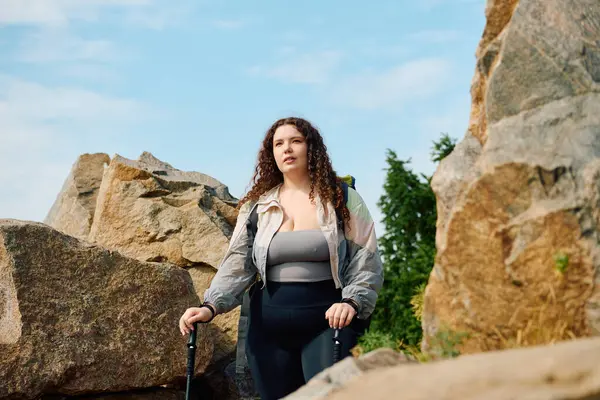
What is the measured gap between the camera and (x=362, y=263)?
533cm

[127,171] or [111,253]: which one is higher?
[127,171]

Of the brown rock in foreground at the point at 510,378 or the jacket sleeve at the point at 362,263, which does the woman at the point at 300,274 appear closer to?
the jacket sleeve at the point at 362,263

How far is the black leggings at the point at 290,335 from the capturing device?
520 cm

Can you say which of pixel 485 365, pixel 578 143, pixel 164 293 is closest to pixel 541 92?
pixel 578 143

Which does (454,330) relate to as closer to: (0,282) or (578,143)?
(578,143)

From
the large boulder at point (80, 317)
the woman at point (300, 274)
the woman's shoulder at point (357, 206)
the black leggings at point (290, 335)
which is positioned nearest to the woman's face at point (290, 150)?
the woman at point (300, 274)

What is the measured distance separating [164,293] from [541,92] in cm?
513

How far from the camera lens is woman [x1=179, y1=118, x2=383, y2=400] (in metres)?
5.23

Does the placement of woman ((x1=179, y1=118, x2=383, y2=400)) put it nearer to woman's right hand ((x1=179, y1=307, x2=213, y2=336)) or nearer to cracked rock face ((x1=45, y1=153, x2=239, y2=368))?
woman's right hand ((x1=179, y1=307, x2=213, y2=336))

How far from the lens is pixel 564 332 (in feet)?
12.3

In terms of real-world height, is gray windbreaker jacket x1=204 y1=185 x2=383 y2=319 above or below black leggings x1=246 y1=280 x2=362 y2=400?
above

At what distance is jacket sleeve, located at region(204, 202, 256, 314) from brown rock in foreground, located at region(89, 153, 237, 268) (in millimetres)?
4227

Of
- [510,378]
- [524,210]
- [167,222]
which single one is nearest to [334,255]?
[524,210]

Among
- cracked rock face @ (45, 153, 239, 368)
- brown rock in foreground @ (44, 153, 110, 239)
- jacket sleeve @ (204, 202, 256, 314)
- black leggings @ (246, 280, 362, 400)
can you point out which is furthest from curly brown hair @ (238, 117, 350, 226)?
brown rock in foreground @ (44, 153, 110, 239)
